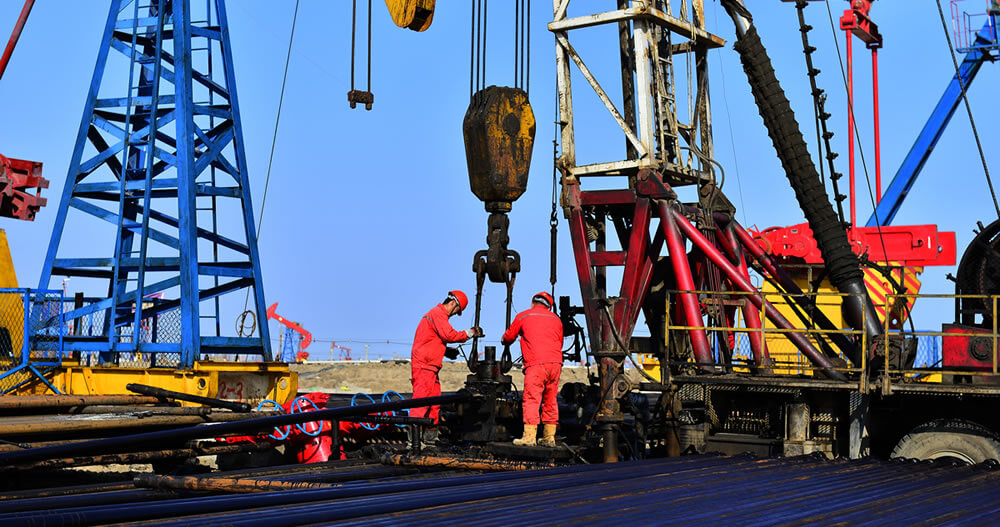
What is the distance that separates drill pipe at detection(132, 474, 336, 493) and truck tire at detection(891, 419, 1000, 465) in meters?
5.80

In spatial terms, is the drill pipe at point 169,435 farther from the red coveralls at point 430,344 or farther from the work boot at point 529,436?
the red coveralls at point 430,344

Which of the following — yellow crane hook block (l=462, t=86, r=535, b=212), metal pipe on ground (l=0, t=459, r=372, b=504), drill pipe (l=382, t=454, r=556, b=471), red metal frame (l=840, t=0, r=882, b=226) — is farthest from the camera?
red metal frame (l=840, t=0, r=882, b=226)

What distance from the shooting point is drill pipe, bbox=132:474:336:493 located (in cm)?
610

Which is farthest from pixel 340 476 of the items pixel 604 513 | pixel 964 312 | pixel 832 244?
pixel 964 312

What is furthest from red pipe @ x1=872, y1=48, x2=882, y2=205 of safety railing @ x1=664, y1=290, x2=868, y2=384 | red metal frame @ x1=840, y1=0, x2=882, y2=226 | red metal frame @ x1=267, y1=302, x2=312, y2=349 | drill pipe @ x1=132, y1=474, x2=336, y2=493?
red metal frame @ x1=267, y1=302, x2=312, y2=349

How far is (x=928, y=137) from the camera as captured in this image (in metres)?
24.9

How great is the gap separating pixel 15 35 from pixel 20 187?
10.8ft

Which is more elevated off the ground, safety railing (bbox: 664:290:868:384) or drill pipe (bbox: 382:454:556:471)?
safety railing (bbox: 664:290:868:384)

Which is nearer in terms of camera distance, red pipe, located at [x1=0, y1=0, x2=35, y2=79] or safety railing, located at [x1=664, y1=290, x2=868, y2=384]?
safety railing, located at [x1=664, y1=290, x2=868, y2=384]

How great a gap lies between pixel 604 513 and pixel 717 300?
676 centimetres

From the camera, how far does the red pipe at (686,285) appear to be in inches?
440

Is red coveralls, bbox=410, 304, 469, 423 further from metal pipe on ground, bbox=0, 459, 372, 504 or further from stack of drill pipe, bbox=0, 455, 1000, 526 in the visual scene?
stack of drill pipe, bbox=0, 455, 1000, 526

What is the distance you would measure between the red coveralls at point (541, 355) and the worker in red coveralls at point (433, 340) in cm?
49

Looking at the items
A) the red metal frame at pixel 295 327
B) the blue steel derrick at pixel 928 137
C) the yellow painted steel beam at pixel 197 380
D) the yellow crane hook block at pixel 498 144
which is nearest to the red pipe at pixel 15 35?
the yellow painted steel beam at pixel 197 380
